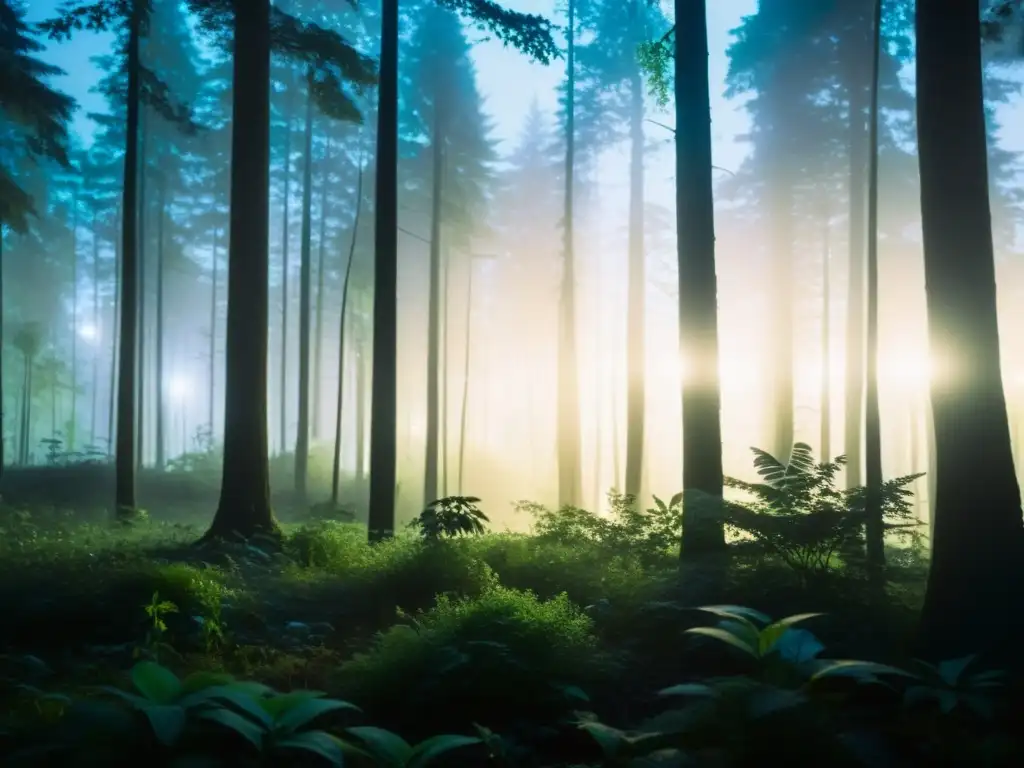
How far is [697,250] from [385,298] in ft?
17.7

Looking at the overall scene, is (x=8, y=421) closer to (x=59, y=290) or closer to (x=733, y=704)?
(x=59, y=290)

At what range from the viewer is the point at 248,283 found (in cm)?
1079

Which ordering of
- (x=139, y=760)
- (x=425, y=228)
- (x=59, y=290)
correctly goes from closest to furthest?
(x=139, y=760)
(x=425, y=228)
(x=59, y=290)

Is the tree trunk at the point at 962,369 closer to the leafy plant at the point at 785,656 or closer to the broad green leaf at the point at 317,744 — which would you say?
the leafy plant at the point at 785,656

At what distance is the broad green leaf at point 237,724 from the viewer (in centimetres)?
270

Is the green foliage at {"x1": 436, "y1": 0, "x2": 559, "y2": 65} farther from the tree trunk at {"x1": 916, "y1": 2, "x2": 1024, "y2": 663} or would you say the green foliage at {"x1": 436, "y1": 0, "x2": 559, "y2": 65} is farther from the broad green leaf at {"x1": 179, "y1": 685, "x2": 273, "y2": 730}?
the broad green leaf at {"x1": 179, "y1": 685, "x2": 273, "y2": 730}

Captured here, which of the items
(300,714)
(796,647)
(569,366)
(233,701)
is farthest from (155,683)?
(569,366)

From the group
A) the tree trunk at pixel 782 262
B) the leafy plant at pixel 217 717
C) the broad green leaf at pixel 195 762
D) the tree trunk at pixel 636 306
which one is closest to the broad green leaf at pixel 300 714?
the leafy plant at pixel 217 717

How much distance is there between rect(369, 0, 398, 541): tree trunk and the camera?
11227 mm

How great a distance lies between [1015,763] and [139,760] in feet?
12.7

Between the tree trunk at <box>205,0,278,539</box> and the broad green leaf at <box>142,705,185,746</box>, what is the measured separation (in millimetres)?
8006

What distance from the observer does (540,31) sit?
12.3 metres

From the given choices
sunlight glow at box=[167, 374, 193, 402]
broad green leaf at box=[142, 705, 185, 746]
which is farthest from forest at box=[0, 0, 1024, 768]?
sunlight glow at box=[167, 374, 193, 402]

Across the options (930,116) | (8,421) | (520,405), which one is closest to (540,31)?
(930,116)
